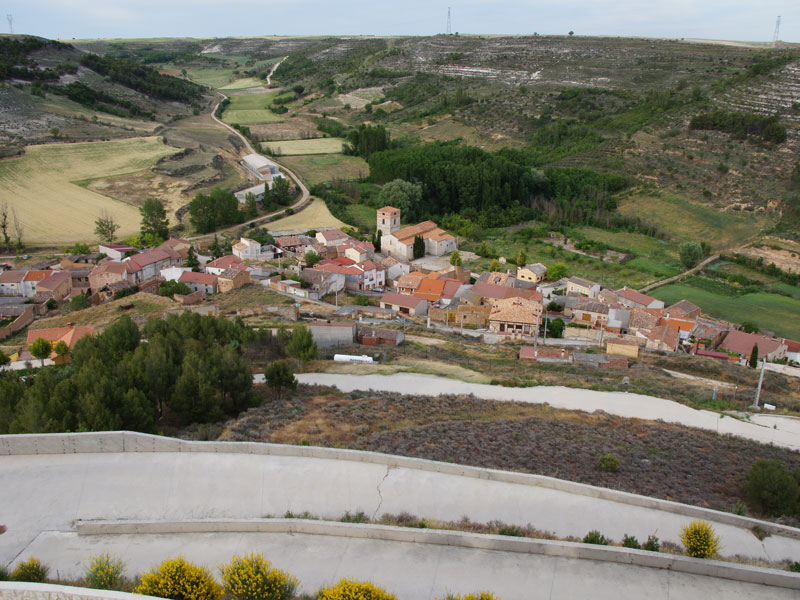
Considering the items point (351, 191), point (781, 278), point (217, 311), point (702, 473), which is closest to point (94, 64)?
point (351, 191)

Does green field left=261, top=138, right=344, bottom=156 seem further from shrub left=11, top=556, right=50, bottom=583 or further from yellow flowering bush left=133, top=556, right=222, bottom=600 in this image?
yellow flowering bush left=133, top=556, right=222, bottom=600

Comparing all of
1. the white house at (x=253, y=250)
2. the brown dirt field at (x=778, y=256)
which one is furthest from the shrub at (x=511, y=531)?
the brown dirt field at (x=778, y=256)

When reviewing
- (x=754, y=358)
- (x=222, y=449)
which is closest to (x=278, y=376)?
(x=222, y=449)

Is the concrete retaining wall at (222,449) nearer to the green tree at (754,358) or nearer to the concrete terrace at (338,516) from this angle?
the concrete terrace at (338,516)

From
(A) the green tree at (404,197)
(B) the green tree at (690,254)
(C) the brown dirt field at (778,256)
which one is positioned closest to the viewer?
(C) the brown dirt field at (778,256)

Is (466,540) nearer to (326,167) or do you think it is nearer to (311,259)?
(311,259)

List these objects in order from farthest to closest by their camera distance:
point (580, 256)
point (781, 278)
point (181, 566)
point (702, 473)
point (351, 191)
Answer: point (351, 191) < point (580, 256) < point (781, 278) < point (702, 473) < point (181, 566)

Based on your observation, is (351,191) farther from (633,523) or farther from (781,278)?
(633,523)
